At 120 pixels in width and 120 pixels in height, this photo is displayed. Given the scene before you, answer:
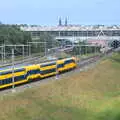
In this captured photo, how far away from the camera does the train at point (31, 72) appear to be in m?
41.8

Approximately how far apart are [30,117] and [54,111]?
3.58 metres

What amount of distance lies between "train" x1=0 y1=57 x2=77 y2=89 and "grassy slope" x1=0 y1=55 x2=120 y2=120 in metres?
2.97

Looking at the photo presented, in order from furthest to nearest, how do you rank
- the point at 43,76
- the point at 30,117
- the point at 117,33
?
the point at 117,33 → the point at 43,76 → the point at 30,117

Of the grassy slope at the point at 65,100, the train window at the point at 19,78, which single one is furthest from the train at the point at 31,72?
the grassy slope at the point at 65,100

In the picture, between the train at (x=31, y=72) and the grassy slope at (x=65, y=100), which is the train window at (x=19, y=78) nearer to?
the train at (x=31, y=72)

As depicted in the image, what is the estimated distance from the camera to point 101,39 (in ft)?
427

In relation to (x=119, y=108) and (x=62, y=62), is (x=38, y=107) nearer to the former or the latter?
(x=119, y=108)

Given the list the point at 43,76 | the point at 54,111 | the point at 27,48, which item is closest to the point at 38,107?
the point at 54,111

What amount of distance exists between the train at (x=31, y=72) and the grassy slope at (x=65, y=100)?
297 centimetres

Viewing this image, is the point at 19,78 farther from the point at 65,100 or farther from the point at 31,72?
the point at 65,100

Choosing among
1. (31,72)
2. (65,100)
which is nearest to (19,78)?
(31,72)

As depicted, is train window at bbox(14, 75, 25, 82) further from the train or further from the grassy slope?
the grassy slope

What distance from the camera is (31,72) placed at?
1945 inches

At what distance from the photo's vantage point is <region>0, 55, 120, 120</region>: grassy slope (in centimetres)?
3244
